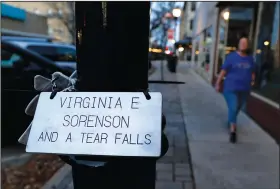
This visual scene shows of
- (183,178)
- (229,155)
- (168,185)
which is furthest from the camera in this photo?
(229,155)

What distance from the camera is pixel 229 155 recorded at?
4.34 metres

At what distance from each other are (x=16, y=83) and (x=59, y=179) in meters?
1.83

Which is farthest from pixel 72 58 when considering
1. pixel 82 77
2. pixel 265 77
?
pixel 82 77

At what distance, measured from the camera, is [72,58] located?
9.91 metres

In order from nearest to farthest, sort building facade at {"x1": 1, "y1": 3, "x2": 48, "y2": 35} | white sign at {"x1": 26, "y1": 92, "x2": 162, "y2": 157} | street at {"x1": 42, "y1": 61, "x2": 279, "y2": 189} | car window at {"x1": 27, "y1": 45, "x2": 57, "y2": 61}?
white sign at {"x1": 26, "y1": 92, "x2": 162, "y2": 157}
street at {"x1": 42, "y1": 61, "x2": 279, "y2": 189}
car window at {"x1": 27, "y1": 45, "x2": 57, "y2": 61}
building facade at {"x1": 1, "y1": 3, "x2": 48, "y2": 35}

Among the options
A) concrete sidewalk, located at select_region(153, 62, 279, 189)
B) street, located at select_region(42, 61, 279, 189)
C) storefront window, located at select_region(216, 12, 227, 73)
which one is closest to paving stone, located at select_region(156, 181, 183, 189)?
street, located at select_region(42, 61, 279, 189)

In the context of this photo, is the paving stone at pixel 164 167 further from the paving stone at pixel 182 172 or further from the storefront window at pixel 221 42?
the storefront window at pixel 221 42

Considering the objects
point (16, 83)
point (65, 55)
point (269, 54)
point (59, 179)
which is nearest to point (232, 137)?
point (269, 54)

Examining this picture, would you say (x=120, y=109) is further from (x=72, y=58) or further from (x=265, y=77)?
(x=72, y=58)

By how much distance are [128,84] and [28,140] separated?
57 cm

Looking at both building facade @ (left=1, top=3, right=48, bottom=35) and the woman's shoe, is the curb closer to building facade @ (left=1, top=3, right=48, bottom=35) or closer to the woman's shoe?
the woman's shoe

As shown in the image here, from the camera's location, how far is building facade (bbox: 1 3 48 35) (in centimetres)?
2277

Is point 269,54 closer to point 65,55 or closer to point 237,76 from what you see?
point 237,76

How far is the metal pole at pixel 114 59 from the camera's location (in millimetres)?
1540
